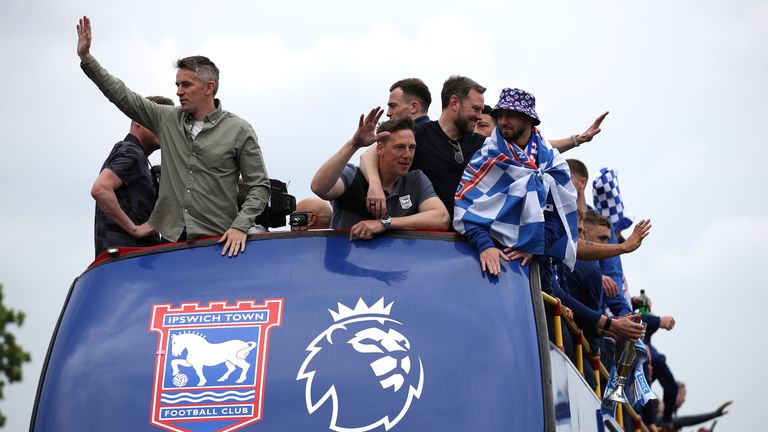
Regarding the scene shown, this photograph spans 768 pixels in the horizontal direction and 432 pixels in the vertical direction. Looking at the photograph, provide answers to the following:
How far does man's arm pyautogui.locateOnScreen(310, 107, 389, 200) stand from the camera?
6773mm

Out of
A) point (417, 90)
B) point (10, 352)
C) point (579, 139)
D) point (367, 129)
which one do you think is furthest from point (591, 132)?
Result: point (10, 352)

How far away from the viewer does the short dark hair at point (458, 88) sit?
8477 mm

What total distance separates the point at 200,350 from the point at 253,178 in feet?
4.37

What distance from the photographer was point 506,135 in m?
7.07

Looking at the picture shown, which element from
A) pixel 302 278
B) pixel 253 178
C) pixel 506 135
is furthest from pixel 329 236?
pixel 506 135

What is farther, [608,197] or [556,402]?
[608,197]

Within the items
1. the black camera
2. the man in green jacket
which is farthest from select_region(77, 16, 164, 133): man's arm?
the black camera

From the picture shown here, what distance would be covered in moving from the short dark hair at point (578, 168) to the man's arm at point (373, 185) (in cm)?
334

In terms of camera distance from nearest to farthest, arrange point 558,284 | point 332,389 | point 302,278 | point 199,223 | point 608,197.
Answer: point 332,389 < point 302,278 < point 199,223 < point 558,284 < point 608,197

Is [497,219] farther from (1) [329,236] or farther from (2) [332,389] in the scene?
(2) [332,389]

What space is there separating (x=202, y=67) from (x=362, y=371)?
243cm

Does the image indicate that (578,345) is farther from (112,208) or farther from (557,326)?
(112,208)

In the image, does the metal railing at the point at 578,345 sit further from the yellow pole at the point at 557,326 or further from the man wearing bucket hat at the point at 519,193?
the man wearing bucket hat at the point at 519,193

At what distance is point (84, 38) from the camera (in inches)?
277
